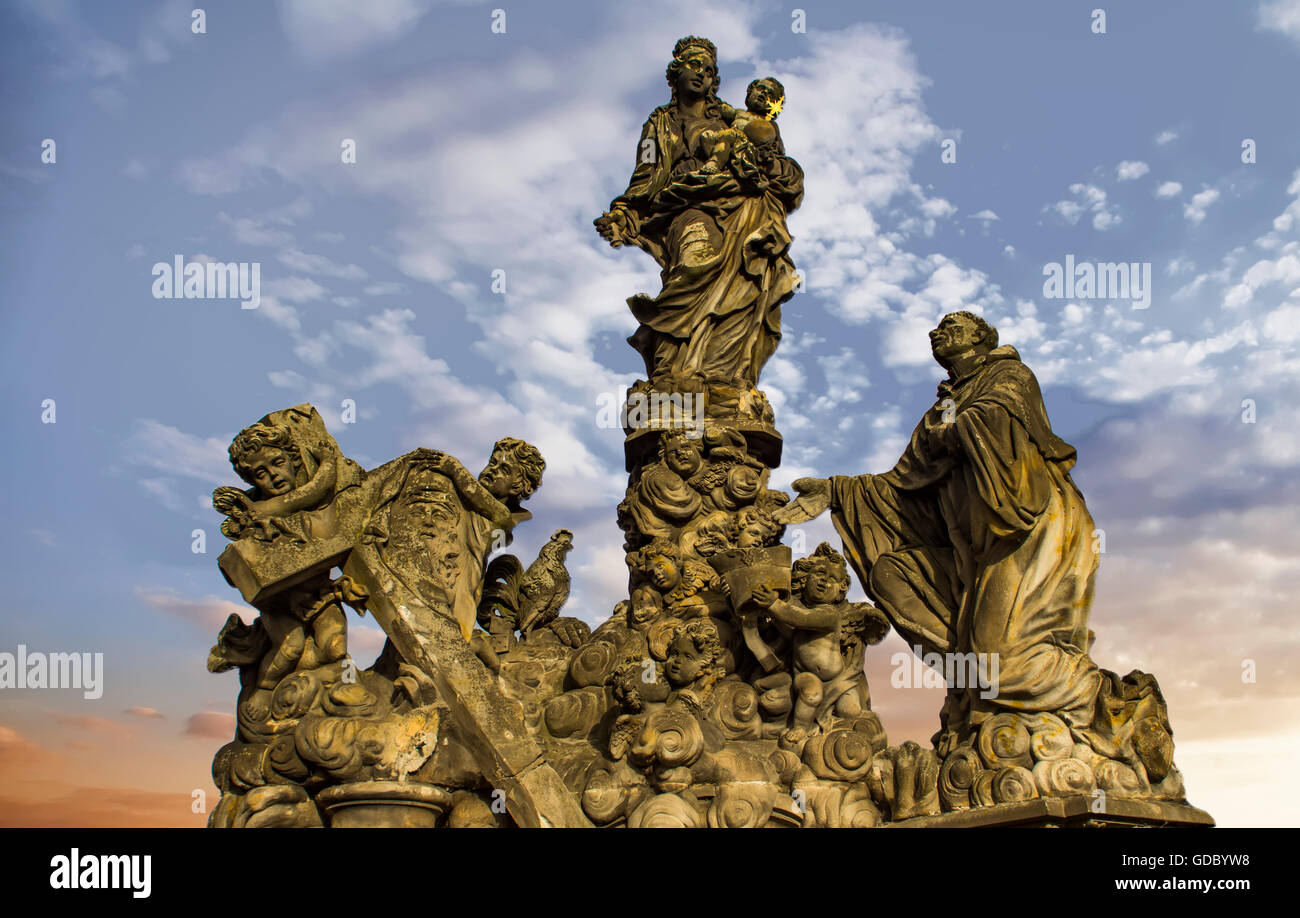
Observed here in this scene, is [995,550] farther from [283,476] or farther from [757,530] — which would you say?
[283,476]

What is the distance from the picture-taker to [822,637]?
834cm

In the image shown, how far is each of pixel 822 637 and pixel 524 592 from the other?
2.53 meters

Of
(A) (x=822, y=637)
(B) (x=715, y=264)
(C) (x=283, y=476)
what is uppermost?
(B) (x=715, y=264)

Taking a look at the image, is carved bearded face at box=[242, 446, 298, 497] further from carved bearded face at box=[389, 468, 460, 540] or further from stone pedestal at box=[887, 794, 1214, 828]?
stone pedestal at box=[887, 794, 1214, 828]

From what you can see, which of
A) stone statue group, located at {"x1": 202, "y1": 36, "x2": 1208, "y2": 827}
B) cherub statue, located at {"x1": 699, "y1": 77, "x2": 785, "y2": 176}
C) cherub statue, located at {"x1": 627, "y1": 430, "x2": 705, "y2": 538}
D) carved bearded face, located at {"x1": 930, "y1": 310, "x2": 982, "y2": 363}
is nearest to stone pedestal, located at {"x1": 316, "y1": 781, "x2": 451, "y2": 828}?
stone statue group, located at {"x1": 202, "y1": 36, "x2": 1208, "y2": 827}

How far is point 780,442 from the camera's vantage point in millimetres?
10062

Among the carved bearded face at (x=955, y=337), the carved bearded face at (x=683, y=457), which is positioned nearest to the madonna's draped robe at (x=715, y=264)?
the carved bearded face at (x=683, y=457)

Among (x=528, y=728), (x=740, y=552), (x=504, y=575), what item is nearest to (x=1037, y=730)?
(x=740, y=552)

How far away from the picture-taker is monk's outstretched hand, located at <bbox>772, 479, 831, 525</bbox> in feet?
30.3

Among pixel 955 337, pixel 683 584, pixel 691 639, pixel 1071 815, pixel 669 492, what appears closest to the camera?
pixel 1071 815

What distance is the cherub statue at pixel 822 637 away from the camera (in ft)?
27.2

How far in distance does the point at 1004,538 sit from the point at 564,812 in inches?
125

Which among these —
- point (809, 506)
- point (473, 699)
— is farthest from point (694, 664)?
point (809, 506)
